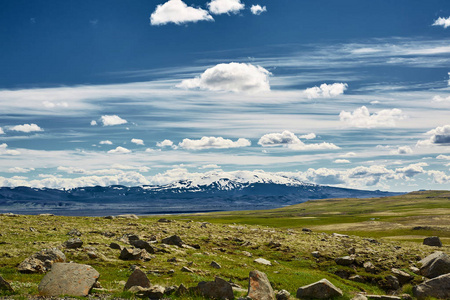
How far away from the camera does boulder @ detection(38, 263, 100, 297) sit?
22484 millimetres

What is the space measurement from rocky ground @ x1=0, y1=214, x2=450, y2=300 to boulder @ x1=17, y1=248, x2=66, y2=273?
0.07 meters

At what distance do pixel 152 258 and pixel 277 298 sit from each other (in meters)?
15.1

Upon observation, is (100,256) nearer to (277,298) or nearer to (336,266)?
(277,298)

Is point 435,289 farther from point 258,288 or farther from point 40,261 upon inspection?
point 40,261

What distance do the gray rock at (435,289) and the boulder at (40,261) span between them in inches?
1216

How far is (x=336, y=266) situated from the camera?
1783 inches

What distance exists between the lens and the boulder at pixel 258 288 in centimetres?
2381

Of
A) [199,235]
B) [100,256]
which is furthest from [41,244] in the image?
[199,235]

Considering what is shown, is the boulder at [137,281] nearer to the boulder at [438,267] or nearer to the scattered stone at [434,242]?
the boulder at [438,267]

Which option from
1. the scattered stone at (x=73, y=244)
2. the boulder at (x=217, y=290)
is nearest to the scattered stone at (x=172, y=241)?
the scattered stone at (x=73, y=244)

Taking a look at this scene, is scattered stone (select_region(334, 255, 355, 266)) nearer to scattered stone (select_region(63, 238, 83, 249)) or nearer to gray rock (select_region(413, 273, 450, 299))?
gray rock (select_region(413, 273, 450, 299))

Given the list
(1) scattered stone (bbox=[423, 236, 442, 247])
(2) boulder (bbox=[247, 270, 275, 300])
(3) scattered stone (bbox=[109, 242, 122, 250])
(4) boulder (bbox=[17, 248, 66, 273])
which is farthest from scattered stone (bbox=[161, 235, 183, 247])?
(1) scattered stone (bbox=[423, 236, 442, 247])

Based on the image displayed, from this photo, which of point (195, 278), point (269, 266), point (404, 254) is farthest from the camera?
point (404, 254)

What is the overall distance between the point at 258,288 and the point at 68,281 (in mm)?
12028
